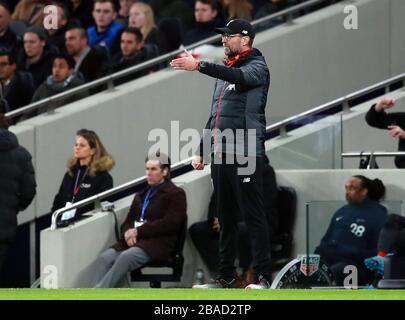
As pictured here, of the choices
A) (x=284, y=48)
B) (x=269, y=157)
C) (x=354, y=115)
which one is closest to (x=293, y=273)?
(x=269, y=157)

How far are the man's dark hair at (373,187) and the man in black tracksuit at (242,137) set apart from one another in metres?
1.87

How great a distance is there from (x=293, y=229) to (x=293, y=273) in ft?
6.06

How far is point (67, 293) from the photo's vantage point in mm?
10297

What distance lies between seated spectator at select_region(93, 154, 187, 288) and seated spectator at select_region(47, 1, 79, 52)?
3705 mm

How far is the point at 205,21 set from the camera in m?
16.3

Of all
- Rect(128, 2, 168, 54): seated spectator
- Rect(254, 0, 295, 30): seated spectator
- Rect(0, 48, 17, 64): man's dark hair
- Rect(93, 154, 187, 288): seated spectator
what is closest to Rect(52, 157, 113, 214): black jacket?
Rect(93, 154, 187, 288): seated spectator

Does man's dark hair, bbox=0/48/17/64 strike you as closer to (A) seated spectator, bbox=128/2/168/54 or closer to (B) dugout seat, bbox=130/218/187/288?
(A) seated spectator, bbox=128/2/168/54

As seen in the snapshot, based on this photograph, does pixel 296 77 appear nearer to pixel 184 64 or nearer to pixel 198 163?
pixel 198 163

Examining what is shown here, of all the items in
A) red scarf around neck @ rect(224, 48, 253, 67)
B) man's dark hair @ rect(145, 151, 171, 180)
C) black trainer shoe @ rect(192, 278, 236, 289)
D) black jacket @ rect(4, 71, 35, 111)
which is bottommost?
black trainer shoe @ rect(192, 278, 236, 289)

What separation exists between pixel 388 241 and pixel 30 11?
6800 millimetres

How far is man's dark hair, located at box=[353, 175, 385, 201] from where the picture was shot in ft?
42.5

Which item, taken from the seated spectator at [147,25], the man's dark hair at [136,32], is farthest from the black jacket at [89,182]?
the seated spectator at [147,25]

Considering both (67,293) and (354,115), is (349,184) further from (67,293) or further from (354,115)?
(67,293)

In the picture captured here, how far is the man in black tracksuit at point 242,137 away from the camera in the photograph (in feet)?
36.1
